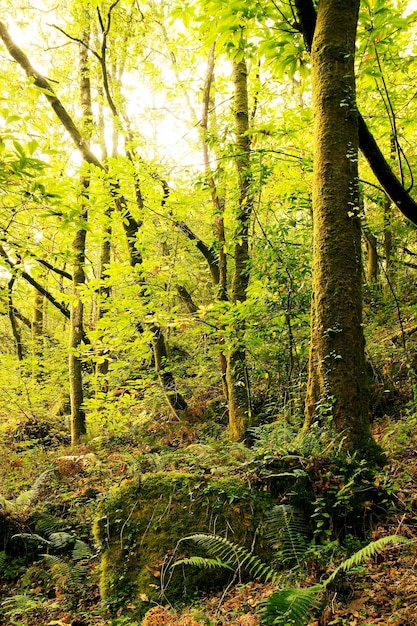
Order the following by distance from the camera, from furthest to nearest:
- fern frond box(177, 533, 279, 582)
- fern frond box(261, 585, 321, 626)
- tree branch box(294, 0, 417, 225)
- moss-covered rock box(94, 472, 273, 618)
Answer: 1. tree branch box(294, 0, 417, 225)
2. moss-covered rock box(94, 472, 273, 618)
3. fern frond box(177, 533, 279, 582)
4. fern frond box(261, 585, 321, 626)

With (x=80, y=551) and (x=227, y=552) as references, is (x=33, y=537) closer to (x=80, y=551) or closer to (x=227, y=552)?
(x=80, y=551)

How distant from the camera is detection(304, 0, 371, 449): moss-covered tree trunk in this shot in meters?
3.86

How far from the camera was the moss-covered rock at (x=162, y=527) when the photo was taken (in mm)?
3699

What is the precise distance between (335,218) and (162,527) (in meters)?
3.57

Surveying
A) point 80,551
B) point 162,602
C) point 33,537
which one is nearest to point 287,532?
point 162,602

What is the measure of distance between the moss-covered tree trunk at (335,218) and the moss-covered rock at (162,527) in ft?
3.54

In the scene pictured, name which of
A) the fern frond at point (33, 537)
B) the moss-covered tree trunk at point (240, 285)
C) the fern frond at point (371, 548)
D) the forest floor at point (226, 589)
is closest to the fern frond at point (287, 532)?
the forest floor at point (226, 589)

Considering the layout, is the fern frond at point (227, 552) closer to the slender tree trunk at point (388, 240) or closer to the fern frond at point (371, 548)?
the fern frond at point (371, 548)

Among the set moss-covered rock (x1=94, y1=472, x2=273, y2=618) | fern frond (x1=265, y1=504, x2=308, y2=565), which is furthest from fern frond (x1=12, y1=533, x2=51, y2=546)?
fern frond (x1=265, y1=504, x2=308, y2=565)

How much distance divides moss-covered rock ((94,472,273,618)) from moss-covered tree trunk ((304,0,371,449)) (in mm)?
1078

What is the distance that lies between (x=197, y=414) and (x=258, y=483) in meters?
5.80

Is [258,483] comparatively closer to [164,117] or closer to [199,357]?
[199,357]

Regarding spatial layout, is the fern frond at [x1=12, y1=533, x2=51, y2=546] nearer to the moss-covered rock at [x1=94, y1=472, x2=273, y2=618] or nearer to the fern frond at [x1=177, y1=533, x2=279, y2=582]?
the moss-covered rock at [x1=94, y1=472, x2=273, y2=618]

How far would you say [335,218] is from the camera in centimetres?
402
